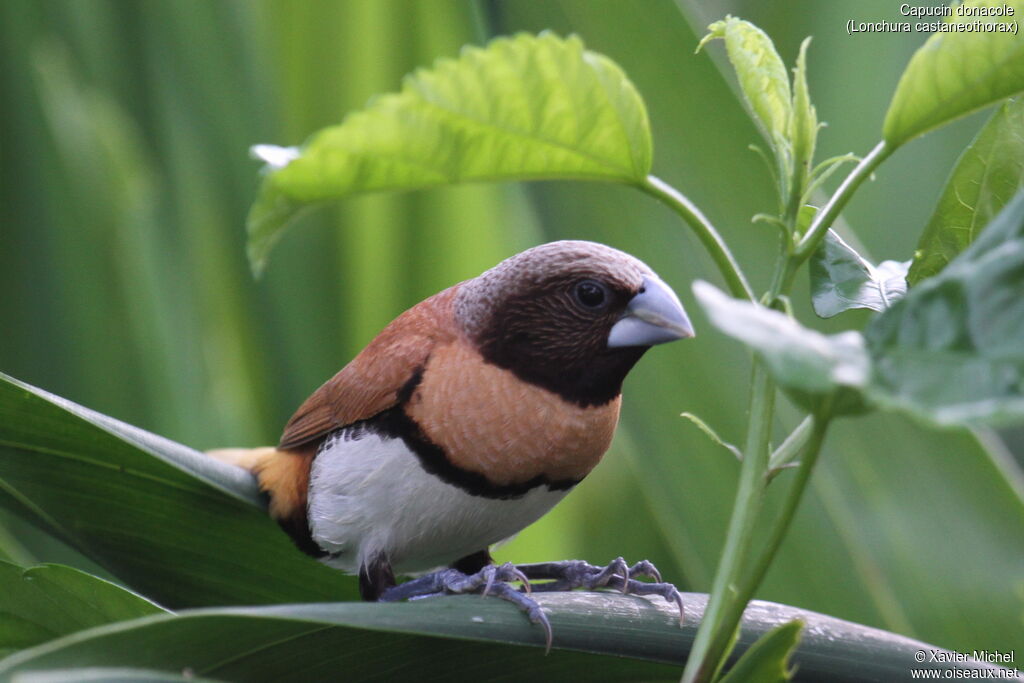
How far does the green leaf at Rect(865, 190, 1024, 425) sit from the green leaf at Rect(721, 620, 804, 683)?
0.18 m

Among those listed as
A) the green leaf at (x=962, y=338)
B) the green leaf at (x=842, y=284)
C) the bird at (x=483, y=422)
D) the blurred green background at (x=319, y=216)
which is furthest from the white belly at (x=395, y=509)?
the green leaf at (x=962, y=338)

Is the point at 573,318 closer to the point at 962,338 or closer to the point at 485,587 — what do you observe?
the point at 485,587

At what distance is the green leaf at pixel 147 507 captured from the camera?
906 mm

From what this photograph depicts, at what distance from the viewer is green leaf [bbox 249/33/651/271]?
1.94 ft

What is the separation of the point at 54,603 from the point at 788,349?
629 mm

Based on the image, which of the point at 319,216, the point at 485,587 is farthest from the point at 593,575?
the point at 319,216

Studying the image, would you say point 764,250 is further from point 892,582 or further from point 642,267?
point 892,582

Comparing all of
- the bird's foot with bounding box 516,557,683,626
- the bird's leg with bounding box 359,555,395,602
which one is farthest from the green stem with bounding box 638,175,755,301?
the bird's leg with bounding box 359,555,395,602

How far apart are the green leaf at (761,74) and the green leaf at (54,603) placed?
61cm

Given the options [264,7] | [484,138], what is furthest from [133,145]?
[484,138]

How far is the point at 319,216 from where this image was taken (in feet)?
6.08

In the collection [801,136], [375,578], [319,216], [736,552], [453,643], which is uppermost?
[801,136]

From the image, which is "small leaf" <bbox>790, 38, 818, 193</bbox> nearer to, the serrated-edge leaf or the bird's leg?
the serrated-edge leaf

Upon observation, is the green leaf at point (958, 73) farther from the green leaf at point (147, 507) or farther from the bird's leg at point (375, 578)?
the bird's leg at point (375, 578)
